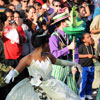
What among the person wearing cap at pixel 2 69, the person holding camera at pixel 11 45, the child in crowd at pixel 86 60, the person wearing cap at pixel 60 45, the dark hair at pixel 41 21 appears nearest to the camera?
the person wearing cap at pixel 2 69

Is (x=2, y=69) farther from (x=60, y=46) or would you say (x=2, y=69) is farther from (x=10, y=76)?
(x=60, y=46)

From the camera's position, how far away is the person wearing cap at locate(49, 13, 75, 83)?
17.1ft

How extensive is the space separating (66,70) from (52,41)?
→ 556 mm

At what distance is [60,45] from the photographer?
17.5ft

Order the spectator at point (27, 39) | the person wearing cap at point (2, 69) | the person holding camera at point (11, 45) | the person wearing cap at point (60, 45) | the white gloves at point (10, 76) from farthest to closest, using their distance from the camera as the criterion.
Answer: the spectator at point (27, 39) → the person holding camera at point (11, 45) → the person wearing cap at point (60, 45) → the person wearing cap at point (2, 69) → the white gloves at point (10, 76)

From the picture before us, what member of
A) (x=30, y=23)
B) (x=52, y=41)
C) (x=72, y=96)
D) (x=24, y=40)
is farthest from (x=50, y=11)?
(x=72, y=96)

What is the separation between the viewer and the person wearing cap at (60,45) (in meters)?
5.21

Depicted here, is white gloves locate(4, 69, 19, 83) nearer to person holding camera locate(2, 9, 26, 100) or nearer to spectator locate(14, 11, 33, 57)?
person holding camera locate(2, 9, 26, 100)

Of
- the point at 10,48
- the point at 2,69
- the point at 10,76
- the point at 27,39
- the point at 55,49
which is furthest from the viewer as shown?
the point at 27,39

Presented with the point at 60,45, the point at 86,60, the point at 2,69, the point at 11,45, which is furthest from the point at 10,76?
the point at 86,60

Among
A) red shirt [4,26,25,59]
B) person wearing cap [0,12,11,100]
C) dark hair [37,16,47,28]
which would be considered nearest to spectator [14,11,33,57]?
dark hair [37,16,47,28]

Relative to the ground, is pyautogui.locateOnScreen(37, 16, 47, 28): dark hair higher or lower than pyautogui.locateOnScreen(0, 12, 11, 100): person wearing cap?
higher

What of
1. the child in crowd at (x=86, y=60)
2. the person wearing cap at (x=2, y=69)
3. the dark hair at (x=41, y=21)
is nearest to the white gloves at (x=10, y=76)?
the person wearing cap at (x=2, y=69)

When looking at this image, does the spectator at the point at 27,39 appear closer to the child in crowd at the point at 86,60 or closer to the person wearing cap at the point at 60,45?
the person wearing cap at the point at 60,45
